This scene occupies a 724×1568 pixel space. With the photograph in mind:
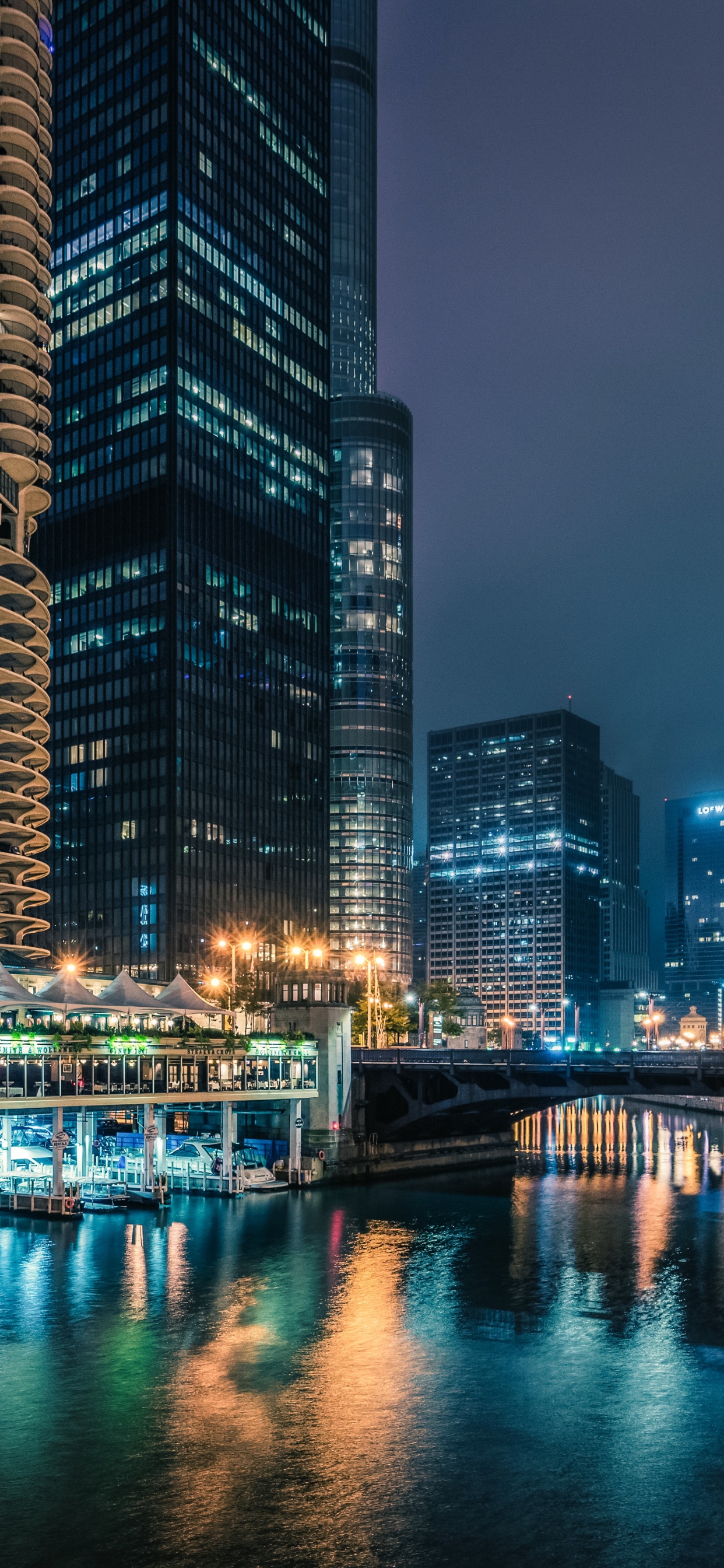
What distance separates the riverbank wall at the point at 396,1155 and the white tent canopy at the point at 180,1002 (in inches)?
645

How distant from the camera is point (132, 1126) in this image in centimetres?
14388

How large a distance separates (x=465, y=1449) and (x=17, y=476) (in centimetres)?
10889

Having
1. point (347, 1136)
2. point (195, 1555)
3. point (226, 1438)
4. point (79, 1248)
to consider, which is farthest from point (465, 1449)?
point (347, 1136)

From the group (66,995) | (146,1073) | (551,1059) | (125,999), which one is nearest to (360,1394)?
(146,1073)

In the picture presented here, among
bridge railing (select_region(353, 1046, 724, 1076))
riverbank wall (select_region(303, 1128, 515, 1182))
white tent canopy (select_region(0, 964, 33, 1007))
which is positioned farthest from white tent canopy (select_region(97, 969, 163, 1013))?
bridge railing (select_region(353, 1046, 724, 1076))

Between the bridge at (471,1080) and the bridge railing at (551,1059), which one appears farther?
the bridge at (471,1080)

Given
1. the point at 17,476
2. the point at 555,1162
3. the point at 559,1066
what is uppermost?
the point at 17,476

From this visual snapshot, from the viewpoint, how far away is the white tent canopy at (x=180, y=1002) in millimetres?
124500

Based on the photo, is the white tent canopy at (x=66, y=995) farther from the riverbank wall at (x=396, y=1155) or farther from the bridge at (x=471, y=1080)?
the bridge at (x=471, y=1080)

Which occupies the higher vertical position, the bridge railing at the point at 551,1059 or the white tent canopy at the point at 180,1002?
the white tent canopy at the point at 180,1002

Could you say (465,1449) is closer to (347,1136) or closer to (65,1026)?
(65,1026)

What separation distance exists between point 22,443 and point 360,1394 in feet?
347

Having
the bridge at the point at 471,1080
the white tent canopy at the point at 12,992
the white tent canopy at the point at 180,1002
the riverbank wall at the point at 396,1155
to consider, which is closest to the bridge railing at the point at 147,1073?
the white tent canopy at the point at 12,992

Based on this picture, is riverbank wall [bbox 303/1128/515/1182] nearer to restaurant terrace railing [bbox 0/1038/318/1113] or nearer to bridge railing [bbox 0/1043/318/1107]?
restaurant terrace railing [bbox 0/1038/318/1113]
